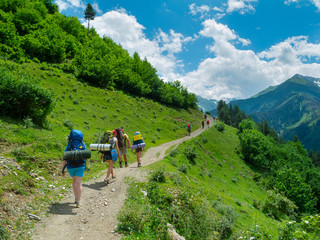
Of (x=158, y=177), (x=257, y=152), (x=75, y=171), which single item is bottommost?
(x=257, y=152)

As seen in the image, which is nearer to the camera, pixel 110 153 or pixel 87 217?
pixel 87 217

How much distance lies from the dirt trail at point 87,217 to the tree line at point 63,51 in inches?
1616

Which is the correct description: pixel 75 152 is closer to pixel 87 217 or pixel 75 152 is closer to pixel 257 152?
pixel 87 217

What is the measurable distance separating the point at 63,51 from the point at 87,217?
52965 millimetres

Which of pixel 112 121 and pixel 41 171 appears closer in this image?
pixel 41 171

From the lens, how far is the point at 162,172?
12.3 meters

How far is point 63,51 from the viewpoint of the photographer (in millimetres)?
50031

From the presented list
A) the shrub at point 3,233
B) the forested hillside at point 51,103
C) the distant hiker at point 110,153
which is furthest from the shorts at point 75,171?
the shrub at point 3,233

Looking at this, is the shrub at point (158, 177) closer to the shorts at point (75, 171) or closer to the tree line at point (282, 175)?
the shorts at point (75, 171)

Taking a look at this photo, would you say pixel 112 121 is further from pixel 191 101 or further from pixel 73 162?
pixel 191 101

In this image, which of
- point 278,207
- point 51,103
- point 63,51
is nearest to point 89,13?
point 63,51

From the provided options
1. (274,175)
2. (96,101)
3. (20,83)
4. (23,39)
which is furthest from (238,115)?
(20,83)

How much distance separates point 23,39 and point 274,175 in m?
69.5

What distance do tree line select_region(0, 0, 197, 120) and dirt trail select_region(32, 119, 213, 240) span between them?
41050 mm
